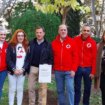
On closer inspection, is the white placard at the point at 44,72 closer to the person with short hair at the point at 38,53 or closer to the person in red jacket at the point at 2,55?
the person with short hair at the point at 38,53

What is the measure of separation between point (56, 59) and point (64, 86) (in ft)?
2.40

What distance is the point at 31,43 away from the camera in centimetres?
930

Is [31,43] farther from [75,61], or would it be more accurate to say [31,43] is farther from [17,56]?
[75,61]

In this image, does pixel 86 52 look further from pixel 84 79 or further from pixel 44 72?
pixel 44 72

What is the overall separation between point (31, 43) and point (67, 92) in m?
1.47

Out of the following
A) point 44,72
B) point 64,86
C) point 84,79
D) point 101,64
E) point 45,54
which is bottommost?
point 64,86

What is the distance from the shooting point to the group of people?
361 inches

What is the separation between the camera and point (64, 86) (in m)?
9.59

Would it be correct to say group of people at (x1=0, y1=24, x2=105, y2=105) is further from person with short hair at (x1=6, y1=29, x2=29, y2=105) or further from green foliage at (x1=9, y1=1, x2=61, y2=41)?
green foliage at (x1=9, y1=1, x2=61, y2=41)

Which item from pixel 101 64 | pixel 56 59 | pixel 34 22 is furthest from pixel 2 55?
pixel 34 22

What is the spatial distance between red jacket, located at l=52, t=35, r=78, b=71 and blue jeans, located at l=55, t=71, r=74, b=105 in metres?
0.17

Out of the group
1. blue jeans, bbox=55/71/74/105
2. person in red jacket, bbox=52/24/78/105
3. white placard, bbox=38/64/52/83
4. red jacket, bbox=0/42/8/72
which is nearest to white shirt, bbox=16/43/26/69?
red jacket, bbox=0/42/8/72

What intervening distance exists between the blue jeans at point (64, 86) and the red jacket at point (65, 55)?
17cm

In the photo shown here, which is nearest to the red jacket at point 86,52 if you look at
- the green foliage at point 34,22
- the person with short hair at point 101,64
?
the person with short hair at point 101,64
